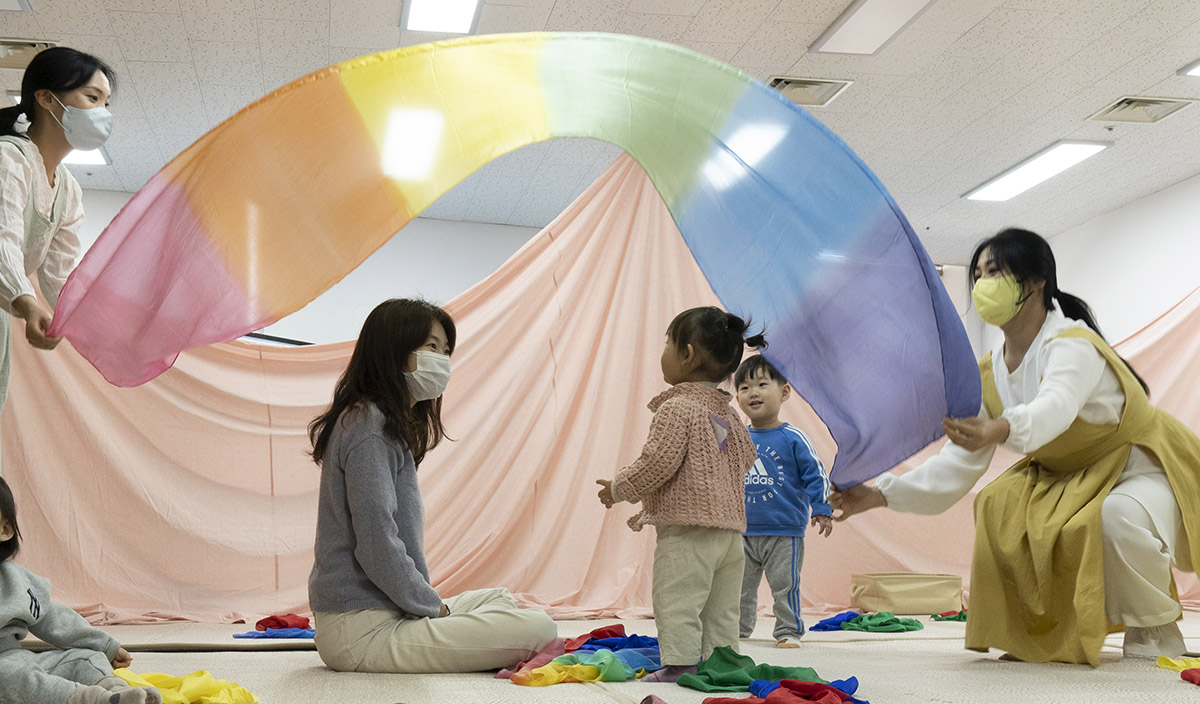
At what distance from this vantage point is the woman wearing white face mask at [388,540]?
2.07m

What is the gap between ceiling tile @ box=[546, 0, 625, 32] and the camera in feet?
13.2

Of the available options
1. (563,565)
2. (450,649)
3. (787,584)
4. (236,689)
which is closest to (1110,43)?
(787,584)

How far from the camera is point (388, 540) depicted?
205 cm

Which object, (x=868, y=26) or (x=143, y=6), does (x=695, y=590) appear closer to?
(x=868, y=26)

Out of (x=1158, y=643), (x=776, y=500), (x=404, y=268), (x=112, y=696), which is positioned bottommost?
(x=1158, y=643)

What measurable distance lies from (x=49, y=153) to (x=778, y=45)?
121 inches

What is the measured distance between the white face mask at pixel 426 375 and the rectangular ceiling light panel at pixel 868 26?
2.54 meters

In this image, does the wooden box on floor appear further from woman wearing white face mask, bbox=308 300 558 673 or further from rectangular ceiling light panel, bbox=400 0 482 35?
rectangular ceiling light panel, bbox=400 0 482 35

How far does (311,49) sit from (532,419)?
1.84 m

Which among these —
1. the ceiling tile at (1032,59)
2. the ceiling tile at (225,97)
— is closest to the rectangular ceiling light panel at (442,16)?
the ceiling tile at (225,97)

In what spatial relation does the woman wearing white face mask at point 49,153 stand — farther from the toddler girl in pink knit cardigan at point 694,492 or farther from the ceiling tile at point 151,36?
the ceiling tile at point 151,36

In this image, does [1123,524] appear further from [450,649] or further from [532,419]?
[532,419]

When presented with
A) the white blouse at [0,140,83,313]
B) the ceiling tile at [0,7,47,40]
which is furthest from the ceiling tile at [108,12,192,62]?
the white blouse at [0,140,83,313]

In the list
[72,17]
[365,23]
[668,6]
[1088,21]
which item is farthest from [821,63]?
[72,17]
